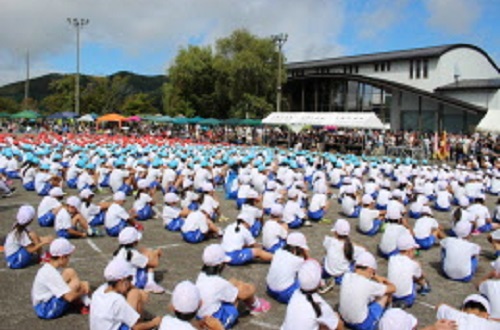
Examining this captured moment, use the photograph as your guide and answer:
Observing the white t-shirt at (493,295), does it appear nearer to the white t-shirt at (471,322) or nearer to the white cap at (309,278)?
the white t-shirt at (471,322)

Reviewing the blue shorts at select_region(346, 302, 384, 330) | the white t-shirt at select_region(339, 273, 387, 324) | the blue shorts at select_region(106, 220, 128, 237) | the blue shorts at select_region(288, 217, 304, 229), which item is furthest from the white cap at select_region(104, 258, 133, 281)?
the blue shorts at select_region(288, 217, 304, 229)

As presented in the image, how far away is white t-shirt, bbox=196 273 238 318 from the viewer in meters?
5.11

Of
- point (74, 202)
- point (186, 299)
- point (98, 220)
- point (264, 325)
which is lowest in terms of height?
point (264, 325)

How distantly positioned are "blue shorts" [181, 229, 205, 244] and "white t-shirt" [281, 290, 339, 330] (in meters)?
4.80

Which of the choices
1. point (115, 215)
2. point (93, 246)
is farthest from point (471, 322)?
point (93, 246)

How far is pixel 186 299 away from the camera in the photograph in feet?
13.1

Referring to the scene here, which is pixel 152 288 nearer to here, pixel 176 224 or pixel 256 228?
pixel 256 228

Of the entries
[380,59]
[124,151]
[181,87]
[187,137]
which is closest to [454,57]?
[380,59]

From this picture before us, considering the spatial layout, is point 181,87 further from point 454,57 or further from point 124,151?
point 124,151

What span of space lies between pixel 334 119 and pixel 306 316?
89.4ft

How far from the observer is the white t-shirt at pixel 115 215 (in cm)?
895

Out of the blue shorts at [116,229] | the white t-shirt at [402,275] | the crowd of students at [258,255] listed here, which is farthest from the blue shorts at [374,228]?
the blue shorts at [116,229]

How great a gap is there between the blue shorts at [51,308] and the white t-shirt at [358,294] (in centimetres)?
351

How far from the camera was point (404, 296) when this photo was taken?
612cm
